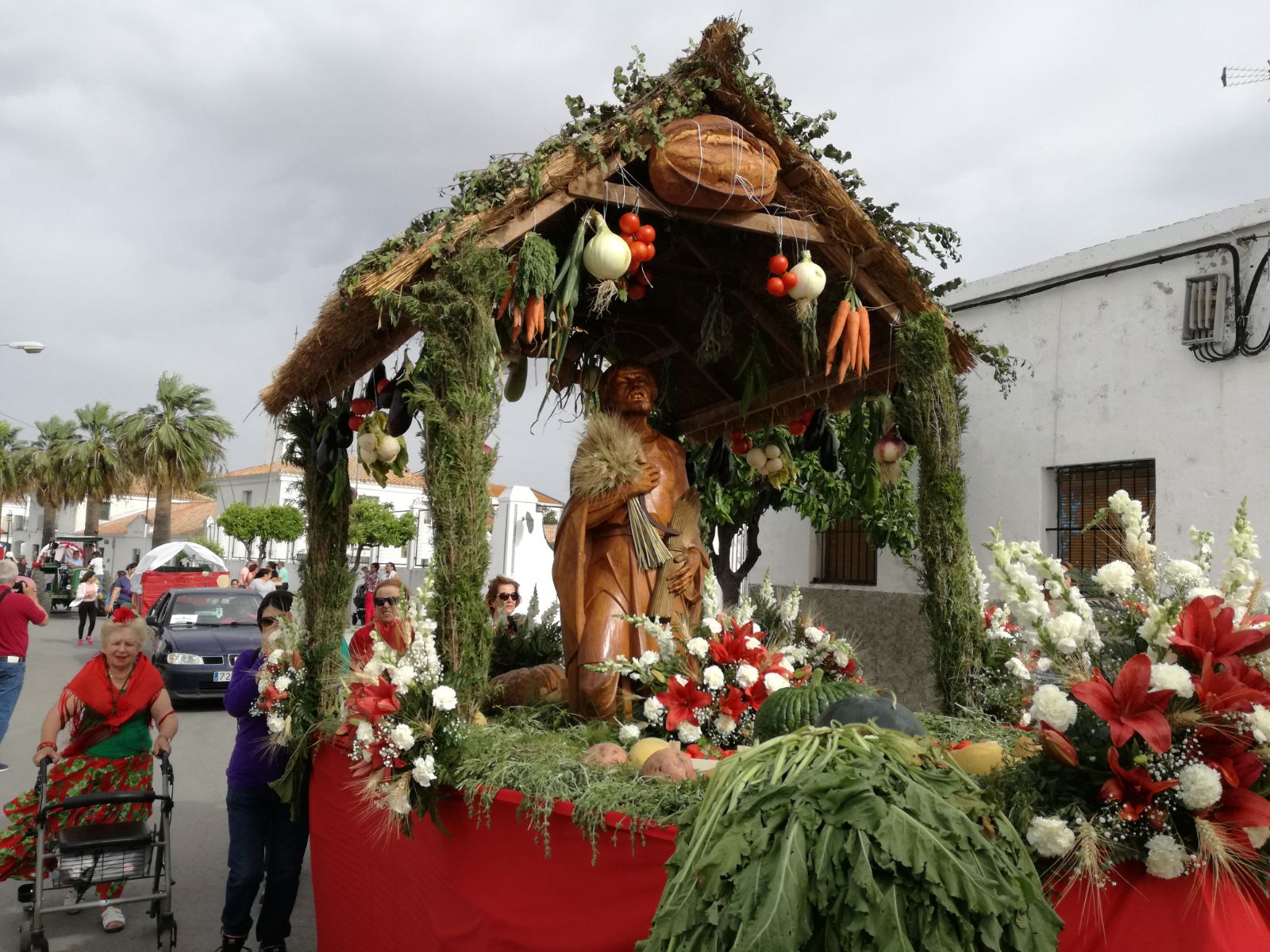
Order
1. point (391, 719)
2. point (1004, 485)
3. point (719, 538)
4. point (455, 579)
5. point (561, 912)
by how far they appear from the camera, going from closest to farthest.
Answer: point (561, 912) → point (391, 719) → point (455, 579) → point (1004, 485) → point (719, 538)

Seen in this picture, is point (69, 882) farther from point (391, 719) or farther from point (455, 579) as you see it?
point (455, 579)

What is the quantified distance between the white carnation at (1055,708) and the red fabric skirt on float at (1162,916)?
0.38 metres

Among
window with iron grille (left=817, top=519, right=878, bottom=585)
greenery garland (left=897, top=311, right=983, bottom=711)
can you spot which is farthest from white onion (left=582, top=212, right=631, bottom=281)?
window with iron grille (left=817, top=519, right=878, bottom=585)

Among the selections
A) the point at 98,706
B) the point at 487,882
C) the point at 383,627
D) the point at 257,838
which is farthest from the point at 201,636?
the point at 487,882

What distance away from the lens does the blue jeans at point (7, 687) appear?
871 cm

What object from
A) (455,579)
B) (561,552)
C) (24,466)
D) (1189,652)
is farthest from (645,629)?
(24,466)

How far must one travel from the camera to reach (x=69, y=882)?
4816mm

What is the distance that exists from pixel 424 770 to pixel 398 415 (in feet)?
6.06

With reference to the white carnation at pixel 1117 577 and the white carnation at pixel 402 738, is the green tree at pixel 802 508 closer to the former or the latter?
the white carnation at pixel 402 738

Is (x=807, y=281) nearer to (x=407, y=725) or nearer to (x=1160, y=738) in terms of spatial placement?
(x=407, y=725)

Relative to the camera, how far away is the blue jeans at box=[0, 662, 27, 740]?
28.6 feet

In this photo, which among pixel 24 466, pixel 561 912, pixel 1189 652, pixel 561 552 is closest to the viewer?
pixel 1189 652

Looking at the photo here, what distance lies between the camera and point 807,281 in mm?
4801

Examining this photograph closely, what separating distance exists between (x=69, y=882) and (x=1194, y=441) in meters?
10.4
